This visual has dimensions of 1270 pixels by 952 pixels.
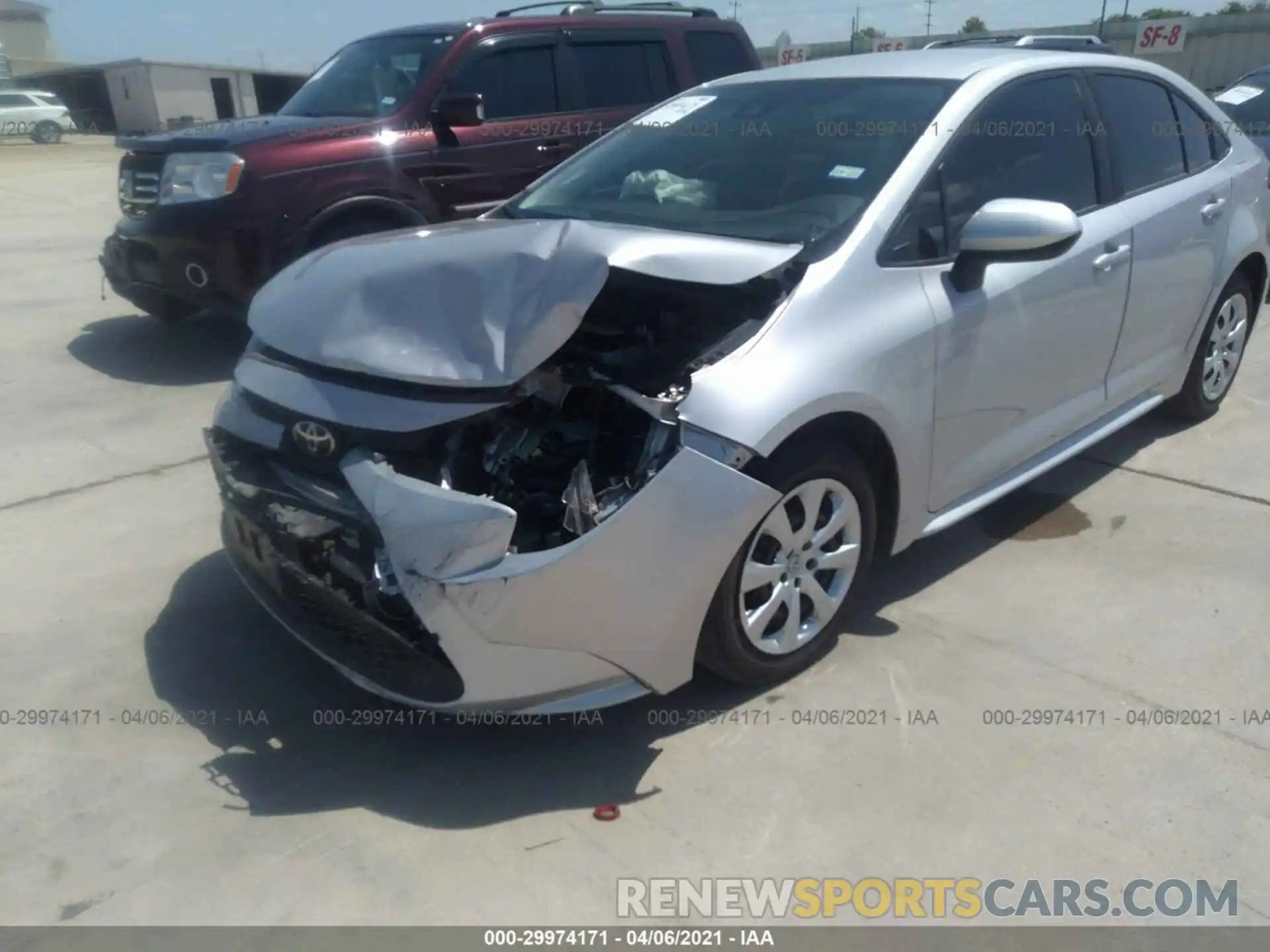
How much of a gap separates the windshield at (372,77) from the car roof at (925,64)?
3.01 meters

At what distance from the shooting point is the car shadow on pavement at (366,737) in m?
2.82

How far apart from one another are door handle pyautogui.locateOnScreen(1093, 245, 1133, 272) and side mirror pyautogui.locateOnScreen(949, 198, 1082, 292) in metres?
0.66

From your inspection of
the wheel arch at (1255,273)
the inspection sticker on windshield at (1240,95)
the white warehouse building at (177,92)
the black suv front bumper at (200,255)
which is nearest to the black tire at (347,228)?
the black suv front bumper at (200,255)

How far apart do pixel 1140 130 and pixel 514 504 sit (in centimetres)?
328

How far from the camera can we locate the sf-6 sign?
91.7ft

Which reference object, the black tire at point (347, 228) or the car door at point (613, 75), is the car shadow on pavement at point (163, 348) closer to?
the black tire at point (347, 228)

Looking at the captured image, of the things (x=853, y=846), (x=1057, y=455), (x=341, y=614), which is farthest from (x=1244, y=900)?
(x=341, y=614)

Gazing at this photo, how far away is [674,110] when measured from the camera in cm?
434

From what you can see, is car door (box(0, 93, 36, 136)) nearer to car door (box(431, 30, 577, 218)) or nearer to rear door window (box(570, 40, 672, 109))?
rear door window (box(570, 40, 672, 109))

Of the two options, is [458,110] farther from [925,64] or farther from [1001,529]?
[1001,529]

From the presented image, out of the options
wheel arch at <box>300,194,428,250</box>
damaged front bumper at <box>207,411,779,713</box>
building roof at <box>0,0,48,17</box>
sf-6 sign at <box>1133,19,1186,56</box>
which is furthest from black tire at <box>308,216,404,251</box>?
building roof at <box>0,0,48,17</box>

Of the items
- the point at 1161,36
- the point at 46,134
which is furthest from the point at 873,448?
the point at 46,134
